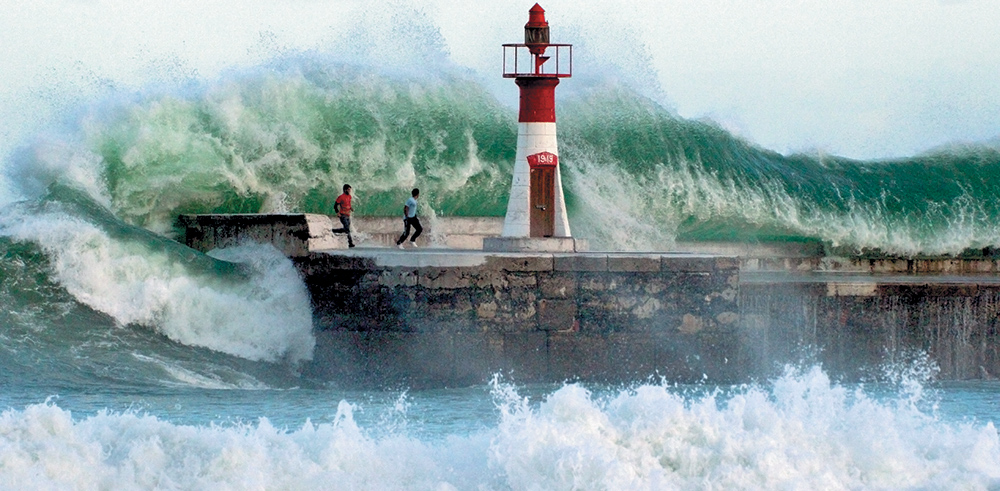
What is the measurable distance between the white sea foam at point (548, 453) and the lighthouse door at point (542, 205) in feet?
18.6

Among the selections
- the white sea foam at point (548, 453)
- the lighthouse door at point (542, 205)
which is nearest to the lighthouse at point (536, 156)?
the lighthouse door at point (542, 205)

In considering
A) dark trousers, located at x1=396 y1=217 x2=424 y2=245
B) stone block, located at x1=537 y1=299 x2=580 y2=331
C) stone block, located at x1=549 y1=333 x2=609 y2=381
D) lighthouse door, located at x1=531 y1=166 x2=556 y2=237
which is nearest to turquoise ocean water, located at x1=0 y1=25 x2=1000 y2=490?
stone block, located at x1=549 y1=333 x2=609 y2=381

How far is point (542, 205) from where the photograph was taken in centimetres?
1367

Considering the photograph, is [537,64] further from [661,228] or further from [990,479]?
[990,479]

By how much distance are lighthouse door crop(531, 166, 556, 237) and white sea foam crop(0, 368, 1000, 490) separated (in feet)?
18.6

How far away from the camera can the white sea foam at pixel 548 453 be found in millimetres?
7203

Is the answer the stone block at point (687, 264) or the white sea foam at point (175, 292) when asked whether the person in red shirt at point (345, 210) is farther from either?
the stone block at point (687, 264)

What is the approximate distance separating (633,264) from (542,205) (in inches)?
81.9

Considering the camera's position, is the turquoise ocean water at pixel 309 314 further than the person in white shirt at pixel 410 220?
No

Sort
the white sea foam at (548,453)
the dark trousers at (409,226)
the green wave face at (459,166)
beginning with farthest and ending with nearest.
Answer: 1. the green wave face at (459,166)
2. the dark trousers at (409,226)
3. the white sea foam at (548,453)

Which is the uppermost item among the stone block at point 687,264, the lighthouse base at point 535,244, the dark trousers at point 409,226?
the dark trousers at point 409,226

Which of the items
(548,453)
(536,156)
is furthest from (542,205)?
(548,453)

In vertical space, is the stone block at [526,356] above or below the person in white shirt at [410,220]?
below

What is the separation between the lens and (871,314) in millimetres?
12555
